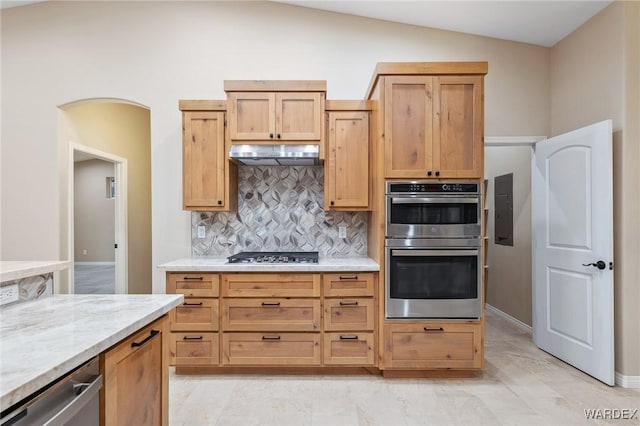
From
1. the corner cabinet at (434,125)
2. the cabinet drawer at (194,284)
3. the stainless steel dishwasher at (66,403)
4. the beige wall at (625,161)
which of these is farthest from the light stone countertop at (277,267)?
the beige wall at (625,161)

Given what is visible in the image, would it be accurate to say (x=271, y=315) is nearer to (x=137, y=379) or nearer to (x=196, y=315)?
(x=196, y=315)

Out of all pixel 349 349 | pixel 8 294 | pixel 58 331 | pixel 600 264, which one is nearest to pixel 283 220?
pixel 349 349

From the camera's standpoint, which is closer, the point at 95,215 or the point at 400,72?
the point at 400,72

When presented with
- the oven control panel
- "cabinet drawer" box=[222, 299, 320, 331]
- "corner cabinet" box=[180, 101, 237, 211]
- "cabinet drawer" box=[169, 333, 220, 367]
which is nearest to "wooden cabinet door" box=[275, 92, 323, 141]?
"corner cabinet" box=[180, 101, 237, 211]

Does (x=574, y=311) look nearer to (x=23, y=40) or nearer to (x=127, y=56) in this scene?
(x=127, y=56)

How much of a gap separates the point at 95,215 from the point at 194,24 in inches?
336

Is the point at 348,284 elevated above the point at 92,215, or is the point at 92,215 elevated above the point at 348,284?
the point at 92,215

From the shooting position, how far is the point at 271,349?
9.04 ft

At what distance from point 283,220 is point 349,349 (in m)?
1.41

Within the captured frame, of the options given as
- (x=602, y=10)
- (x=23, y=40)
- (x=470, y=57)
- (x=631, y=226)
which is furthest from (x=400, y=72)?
(x=23, y=40)

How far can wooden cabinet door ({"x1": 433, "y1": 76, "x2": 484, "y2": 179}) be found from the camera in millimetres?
2672

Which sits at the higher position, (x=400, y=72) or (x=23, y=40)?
(x=23, y=40)

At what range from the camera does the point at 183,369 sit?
2.88 metres

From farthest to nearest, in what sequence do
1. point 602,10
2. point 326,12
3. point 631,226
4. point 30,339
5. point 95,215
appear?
point 95,215 < point 326,12 < point 602,10 < point 631,226 < point 30,339
